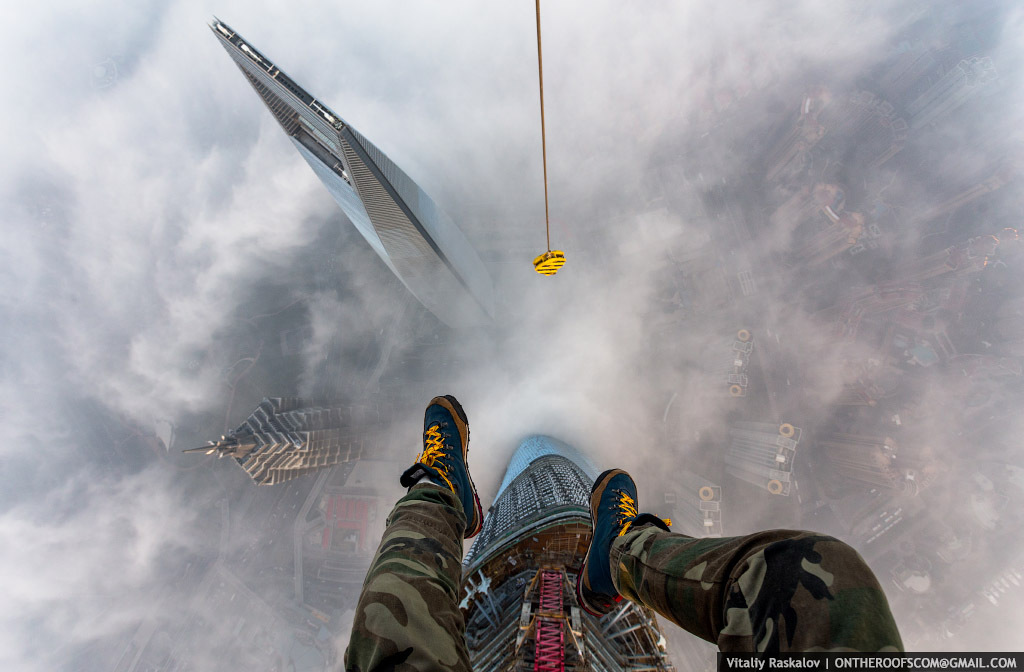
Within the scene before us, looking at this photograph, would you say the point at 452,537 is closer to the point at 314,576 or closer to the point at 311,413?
the point at 311,413

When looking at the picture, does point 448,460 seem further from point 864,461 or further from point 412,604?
point 864,461

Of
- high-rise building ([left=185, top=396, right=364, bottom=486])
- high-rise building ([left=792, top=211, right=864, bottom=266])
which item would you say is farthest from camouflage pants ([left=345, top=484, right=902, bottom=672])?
high-rise building ([left=185, top=396, right=364, bottom=486])

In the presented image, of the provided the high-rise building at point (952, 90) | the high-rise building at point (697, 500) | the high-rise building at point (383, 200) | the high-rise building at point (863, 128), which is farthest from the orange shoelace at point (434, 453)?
the high-rise building at point (952, 90)

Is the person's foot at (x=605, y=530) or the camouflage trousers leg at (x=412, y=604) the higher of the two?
the person's foot at (x=605, y=530)

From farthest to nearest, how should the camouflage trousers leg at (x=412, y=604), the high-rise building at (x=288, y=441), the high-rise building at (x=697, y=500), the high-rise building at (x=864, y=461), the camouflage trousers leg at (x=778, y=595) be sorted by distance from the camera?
the high-rise building at (x=288, y=441)
the high-rise building at (x=697, y=500)
the high-rise building at (x=864, y=461)
the camouflage trousers leg at (x=412, y=604)
the camouflage trousers leg at (x=778, y=595)

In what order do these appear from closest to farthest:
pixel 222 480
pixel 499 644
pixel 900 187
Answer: pixel 499 644
pixel 900 187
pixel 222 480

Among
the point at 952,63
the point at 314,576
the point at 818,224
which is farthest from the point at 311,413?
the point at 952,63

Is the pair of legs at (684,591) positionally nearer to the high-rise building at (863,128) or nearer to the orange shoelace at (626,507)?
the orange shoelace at (626,507)
